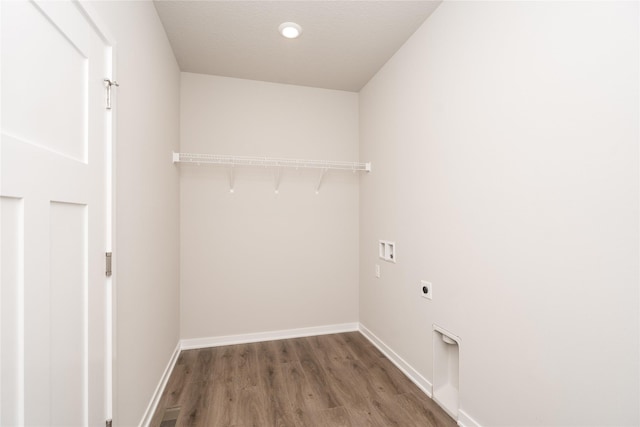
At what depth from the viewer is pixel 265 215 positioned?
289cm

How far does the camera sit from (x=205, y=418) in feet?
5.80

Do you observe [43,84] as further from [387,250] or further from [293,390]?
[387,250]

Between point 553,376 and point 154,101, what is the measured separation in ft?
8.65

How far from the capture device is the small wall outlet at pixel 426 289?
1975mm

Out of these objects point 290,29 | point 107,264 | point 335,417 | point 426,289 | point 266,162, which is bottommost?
point 335,417

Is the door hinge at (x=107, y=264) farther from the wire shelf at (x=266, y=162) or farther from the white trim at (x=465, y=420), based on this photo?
the white trim at (x=465, y=420)

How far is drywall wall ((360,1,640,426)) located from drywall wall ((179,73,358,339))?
3.33 ft

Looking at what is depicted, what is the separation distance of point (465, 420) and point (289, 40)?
2908mm

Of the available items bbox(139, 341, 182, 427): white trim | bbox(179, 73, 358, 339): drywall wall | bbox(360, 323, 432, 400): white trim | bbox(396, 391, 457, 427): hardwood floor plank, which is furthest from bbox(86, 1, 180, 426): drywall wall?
bbox(360, 323, 432, 400): white trim

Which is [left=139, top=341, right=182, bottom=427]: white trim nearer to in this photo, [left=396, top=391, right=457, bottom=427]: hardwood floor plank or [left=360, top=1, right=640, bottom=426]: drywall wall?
[left=396, top=391, right=457, bottom=427]: hardwood floor plank

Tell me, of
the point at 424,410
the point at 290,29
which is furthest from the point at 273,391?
the point at 290,29

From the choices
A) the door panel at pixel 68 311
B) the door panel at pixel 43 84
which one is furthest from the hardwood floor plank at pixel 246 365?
the door panel at pixel 43 84

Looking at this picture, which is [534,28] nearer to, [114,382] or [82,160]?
[82,160]

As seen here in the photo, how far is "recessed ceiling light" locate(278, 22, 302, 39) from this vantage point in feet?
6.71
